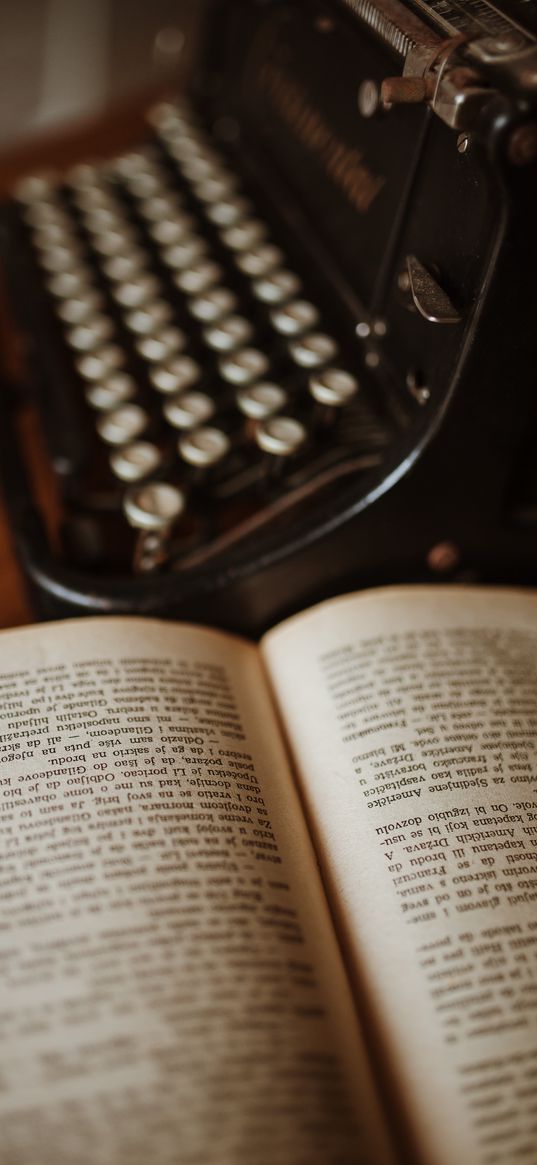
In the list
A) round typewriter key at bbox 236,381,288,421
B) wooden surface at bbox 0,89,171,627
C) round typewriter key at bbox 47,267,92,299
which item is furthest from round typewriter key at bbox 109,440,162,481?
wooden surface at bbox 0,89,171,627

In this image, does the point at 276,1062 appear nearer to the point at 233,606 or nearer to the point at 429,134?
the point at 233,606

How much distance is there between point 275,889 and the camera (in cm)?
71

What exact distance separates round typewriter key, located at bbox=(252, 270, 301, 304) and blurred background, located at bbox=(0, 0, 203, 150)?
783mm

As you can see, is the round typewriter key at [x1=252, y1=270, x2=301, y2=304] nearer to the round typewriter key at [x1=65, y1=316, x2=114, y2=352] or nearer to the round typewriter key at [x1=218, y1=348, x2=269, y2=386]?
the round typewriter key at [x1=218, y1=348, x2=269, y2=386]

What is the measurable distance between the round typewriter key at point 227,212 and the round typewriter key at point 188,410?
35 cm

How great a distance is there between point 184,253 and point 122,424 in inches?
13.5

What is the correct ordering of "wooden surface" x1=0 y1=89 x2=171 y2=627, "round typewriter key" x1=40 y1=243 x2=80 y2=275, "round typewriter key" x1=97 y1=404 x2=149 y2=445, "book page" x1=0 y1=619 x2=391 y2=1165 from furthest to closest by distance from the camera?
"wooden surface" x1=0 y1=89 x2=171 y2=627 → "round typewriter key" x1=40 y1=243 x2=80 y2=275 → "round typewriter key" x1=97 y1=404 x2=149 y2=445 → "book page" x1=0 y1=619 x2=391 y2=1165

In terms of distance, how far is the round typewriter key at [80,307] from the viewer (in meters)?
1.18

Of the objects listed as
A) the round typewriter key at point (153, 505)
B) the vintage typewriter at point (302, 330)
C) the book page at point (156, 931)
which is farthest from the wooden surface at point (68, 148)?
the book page at point (156, 931)

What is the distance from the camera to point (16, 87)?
194 centimetres

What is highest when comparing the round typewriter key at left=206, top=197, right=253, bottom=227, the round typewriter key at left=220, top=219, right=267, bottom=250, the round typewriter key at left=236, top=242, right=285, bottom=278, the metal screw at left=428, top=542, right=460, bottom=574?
the round typewriter key at left=206, top=197, right=253, bottom=227

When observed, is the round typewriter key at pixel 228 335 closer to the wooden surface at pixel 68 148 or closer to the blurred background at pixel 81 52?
the wooden surface at pixel 68 148

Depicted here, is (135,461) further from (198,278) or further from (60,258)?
(60,258)

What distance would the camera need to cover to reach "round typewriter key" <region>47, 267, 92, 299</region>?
122cm
